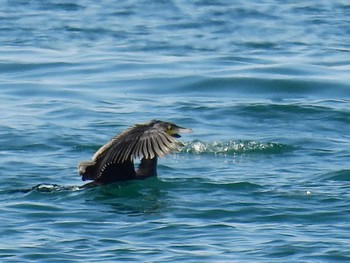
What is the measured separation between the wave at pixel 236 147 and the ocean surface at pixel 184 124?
22 mm

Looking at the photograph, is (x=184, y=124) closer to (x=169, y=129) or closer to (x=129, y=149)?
(x=169, y=129)

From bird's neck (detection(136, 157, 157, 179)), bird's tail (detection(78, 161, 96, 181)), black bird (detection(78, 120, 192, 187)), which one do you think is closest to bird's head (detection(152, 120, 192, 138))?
black bird (detection(78, 120, 192, 187))

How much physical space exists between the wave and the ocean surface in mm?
22

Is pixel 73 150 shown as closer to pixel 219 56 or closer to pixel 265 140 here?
pixel 265 140

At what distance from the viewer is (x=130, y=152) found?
12320 mm

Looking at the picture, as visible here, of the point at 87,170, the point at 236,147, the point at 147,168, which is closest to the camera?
the point at 87,170

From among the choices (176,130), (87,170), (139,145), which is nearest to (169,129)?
(176,130)

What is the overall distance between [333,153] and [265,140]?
1117 mm

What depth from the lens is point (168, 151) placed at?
12078mm

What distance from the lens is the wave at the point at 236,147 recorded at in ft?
48.8

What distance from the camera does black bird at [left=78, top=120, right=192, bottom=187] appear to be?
1221cm

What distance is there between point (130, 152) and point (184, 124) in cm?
442

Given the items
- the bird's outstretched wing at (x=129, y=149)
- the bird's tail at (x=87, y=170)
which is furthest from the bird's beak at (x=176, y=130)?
the bird's tail at (x=87, y=170)

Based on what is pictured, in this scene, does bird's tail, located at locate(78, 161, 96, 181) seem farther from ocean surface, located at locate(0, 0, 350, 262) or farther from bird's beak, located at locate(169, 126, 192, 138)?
bird's beak, located at locate(169, 126, 192, 138)
